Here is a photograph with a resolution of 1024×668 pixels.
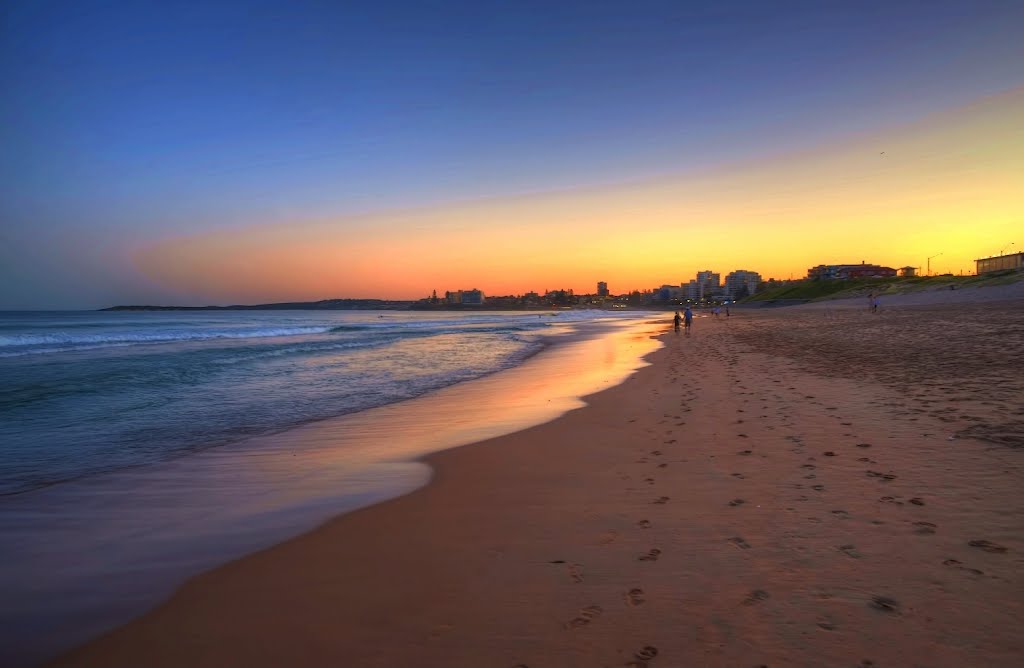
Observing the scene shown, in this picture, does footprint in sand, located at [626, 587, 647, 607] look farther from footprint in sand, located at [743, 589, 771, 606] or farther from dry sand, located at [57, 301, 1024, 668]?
footprint in sand, located at [743, 589, 771, 606]

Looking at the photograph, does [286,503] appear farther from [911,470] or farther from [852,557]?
[911,470]

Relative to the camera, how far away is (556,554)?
430 cm

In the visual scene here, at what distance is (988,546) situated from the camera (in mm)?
3957

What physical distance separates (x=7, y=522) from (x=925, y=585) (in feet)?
29.7

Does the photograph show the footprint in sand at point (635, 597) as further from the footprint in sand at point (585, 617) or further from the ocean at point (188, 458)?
the ocean at point (188, 458)

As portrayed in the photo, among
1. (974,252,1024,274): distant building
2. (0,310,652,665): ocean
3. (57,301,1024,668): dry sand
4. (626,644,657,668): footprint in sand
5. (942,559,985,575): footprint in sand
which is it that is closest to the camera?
(626,644,657,668): footprint in sand

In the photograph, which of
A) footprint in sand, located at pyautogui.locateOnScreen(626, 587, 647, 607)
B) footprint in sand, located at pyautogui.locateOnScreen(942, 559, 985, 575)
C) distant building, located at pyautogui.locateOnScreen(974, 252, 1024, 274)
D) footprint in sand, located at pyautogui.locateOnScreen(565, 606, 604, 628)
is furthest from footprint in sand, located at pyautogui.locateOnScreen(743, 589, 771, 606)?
distant building, located at pyautogui.locateOnScreen(974, 252, 1024, 274)

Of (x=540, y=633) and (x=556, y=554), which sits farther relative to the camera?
(x=556, y=554)

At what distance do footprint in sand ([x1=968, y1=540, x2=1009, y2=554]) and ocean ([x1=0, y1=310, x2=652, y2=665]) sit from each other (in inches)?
222

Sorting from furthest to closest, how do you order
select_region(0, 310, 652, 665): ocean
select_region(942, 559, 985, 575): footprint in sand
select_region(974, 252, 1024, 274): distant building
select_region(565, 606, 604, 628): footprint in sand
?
select_region(974, 252, 1024, 274): distant building, select_region(0, 310, 652, 665): ocean, select_region(942, 559, 985, 575): footprint in sand, select_region(565, 606, 604, 628): footprint in sand

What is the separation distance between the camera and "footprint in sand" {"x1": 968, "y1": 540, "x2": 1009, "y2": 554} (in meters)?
3.89

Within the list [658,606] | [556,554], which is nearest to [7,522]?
[556,554]

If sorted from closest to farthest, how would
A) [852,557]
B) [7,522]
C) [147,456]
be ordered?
1. [852,557]
2. [7,522]
3. [147,456]

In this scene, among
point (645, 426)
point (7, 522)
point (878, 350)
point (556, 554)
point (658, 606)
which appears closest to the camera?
point (658, 606)
